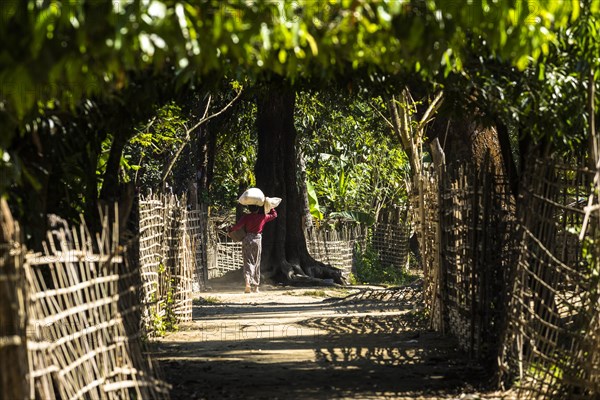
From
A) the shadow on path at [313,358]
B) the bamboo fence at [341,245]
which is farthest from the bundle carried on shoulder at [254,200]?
the bamboo fence at [341,245]

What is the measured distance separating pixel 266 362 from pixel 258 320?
4.41 metres

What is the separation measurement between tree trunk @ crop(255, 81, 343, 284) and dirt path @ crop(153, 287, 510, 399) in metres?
6.29

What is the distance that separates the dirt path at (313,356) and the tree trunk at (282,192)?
629 cm

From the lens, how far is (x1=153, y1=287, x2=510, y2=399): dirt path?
9.43 meters

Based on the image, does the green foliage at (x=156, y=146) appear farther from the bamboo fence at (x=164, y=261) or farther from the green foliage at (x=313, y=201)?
the green foliage at (x=313, y=201)

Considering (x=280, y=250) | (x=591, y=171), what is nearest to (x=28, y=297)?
(x=591, y=171)

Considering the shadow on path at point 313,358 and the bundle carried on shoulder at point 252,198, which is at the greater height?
the bundle carried on shoulder at point 252,198

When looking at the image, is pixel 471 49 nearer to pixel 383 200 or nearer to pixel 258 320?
pixel 258 320

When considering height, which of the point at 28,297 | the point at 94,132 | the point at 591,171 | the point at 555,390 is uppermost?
the point at 94,132

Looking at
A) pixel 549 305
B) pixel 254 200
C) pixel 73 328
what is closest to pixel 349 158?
pixel 254 200

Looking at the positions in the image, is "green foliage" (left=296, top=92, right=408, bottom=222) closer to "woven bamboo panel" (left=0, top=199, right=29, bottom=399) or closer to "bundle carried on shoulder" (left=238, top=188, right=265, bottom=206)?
"bundle carried on shoulder" (left=238, top=188, right=265, bottom=206)

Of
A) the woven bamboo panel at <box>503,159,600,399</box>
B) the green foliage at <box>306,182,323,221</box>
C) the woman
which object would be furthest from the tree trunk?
the woven bamboo panel at <box>503,159,600,399</box>

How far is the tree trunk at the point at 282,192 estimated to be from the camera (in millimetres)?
23641

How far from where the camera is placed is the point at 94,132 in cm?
930
